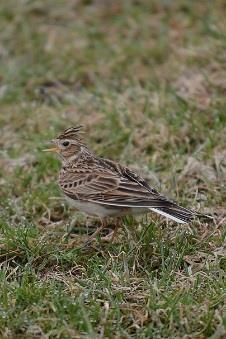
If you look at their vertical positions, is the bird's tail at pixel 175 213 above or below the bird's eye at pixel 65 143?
above

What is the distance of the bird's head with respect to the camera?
8.59 m

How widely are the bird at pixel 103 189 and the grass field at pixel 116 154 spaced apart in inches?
11.5

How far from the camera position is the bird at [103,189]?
738cm

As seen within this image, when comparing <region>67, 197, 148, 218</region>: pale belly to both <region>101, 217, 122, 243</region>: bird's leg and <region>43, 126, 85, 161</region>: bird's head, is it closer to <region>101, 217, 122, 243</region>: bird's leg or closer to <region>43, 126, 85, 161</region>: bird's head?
<region>101, 217, 122, 243</region>: bird's leg

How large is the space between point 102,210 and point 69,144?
3.46ft

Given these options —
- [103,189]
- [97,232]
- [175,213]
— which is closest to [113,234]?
[97,232]

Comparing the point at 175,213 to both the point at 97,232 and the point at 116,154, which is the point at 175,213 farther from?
the point at 116,154

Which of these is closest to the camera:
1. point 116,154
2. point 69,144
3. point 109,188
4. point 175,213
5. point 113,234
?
point 175,213

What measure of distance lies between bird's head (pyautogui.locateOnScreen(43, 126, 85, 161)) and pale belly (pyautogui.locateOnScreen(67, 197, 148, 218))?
0.71 meters

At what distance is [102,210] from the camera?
25.6 ft

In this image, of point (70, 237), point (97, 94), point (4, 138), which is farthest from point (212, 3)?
point (70, 237)

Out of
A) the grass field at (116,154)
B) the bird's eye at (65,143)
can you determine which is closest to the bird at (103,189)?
the bird's eye at (65,143)

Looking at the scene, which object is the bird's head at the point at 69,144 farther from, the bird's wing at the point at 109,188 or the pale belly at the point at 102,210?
the pale belly at the point at 102,210

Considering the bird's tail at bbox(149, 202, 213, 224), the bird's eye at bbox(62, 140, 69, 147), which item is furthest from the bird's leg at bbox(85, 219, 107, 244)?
the bird's eye at bbox(62, 140, 69, 147)
